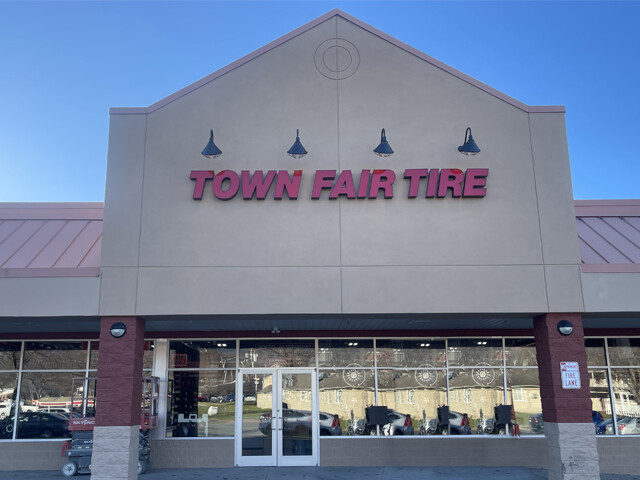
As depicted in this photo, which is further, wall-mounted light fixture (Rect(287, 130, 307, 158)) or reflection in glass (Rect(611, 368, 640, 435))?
reflection in glass (Rect(611, 368, 640, 435))

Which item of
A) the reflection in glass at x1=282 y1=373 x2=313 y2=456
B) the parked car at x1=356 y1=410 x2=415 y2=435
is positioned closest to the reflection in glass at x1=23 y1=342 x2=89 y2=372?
the reflection in glass at x1=282 y1=373 x2=313 y2=456

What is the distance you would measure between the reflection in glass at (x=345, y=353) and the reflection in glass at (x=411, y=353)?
28 cm

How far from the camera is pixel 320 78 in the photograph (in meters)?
12.4

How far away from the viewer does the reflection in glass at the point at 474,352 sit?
15.1 m

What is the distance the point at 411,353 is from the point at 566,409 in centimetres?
467

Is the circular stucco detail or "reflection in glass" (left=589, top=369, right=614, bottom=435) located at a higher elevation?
the circular stucco detail

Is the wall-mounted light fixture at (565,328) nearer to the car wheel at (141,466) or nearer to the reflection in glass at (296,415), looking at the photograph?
the reflection in glass at (296,415)

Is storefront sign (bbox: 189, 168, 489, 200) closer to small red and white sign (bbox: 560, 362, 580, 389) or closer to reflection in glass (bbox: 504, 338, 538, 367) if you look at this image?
small red and white sign (bbox: 560, 362, 580, 389)

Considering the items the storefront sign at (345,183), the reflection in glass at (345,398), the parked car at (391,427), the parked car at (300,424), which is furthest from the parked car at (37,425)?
the storefront sign at (345,183)

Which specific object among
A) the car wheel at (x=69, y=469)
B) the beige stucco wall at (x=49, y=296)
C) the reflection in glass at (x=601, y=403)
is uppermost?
the beige stucco wall at (x=49, y=296)

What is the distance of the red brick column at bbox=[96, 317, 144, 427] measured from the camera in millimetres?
10914

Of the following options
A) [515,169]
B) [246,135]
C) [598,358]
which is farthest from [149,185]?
[598,358]

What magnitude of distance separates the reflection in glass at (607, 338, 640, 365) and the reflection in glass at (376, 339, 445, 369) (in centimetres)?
421

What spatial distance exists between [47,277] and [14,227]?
344cm
